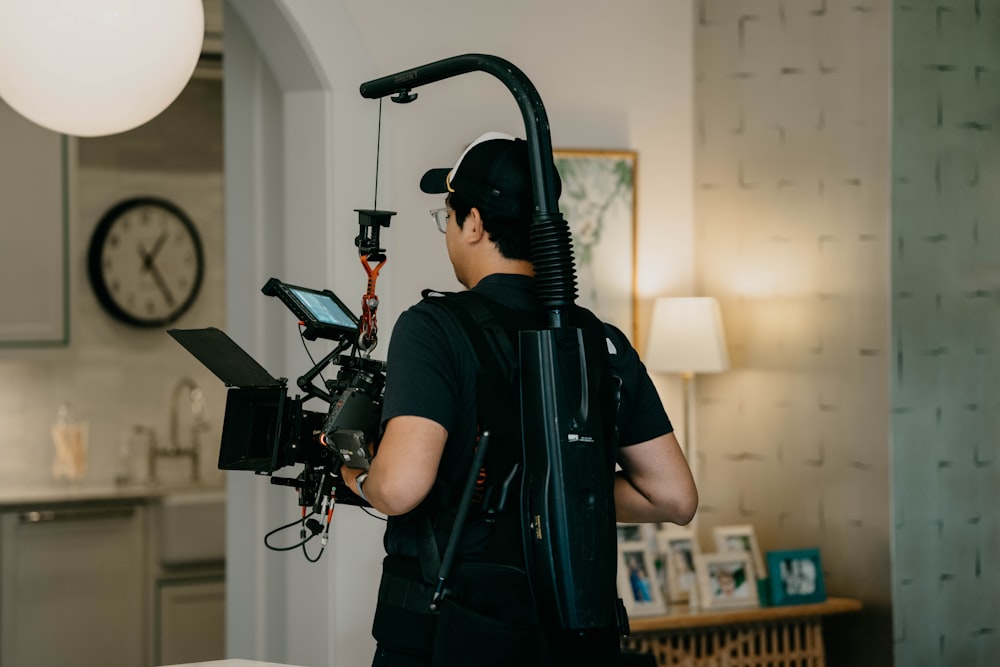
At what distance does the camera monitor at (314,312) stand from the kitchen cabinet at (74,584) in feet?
9.91

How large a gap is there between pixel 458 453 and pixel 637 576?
72.2 inches

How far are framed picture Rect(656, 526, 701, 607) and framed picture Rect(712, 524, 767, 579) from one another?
75 millimetres

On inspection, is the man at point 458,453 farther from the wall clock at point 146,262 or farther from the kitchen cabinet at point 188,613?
the wall clock at point 146,262

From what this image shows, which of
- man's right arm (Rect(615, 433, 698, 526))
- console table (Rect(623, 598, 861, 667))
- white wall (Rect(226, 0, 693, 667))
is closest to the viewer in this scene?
man's right arm (Rect(615, 433, 698, 526))

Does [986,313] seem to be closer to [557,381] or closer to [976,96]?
[976,96]

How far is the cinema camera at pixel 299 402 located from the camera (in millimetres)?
1765

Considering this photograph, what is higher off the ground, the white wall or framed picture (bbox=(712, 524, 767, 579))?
the white wall

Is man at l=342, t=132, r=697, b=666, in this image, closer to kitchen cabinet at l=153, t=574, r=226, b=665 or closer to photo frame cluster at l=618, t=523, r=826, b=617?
photo frame cluster at l=618, t=523, r=826, b=617

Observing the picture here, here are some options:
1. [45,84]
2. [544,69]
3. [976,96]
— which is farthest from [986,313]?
[45,84]

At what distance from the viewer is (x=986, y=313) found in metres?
3.45

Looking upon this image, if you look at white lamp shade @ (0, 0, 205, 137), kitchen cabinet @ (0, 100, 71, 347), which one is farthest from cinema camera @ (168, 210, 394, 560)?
kitchen cabinet @ (0, 100, 71, 347)

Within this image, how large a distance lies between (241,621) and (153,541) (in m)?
1.31

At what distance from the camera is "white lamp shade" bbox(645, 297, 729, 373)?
140 inches

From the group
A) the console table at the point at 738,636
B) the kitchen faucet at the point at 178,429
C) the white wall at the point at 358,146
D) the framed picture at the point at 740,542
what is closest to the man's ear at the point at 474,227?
the white wall at the point at 358,146
